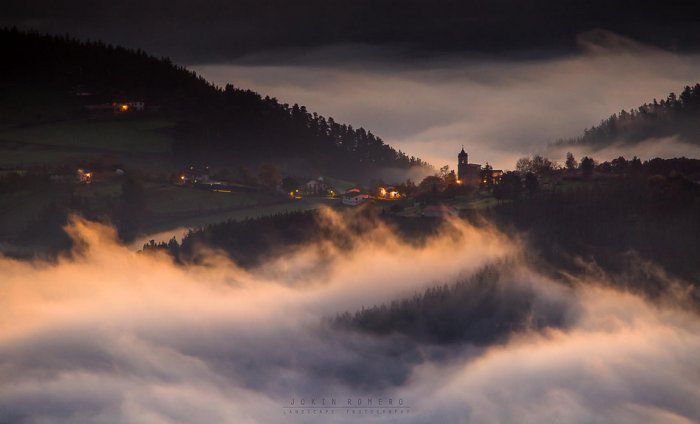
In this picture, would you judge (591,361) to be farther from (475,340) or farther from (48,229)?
(48,229)

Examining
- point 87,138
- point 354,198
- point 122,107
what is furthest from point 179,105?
point 354,198

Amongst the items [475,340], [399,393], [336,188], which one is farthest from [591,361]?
[336,188]

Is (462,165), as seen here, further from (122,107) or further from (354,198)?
(122,107)

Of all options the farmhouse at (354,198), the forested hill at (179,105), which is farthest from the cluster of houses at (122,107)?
the farmhouse at (354,198)

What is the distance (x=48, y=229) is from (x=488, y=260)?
29.5 metres

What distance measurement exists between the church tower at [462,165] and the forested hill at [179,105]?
726 cm

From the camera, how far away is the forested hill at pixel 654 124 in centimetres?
9881

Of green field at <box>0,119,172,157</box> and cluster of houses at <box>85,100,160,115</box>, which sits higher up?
cluster of houses at <box>85,100,160,115</box>

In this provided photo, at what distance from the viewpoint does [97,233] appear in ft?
271

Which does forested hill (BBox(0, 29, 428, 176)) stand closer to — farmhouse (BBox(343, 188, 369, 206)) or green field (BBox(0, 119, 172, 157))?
green field (BBox(0, 119, 172, 157))

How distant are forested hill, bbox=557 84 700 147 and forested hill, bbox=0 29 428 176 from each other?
15.4 meters

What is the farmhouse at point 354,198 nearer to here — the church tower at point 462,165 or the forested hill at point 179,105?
the church tower at point 462,165

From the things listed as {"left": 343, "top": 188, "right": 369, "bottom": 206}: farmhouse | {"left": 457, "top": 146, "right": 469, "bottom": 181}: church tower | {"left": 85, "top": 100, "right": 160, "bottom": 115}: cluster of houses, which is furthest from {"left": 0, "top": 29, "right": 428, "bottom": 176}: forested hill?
{"left": 343, "top": 188, "right": 369, "bottom": 206}: farmhouse

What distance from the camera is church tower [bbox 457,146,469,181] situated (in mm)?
89150
